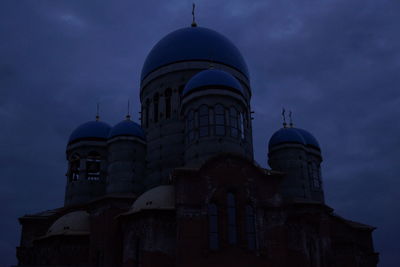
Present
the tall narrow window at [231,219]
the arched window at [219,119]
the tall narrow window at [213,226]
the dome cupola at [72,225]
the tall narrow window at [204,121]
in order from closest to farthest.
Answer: the tall narrow window at [213,226]
the tall narrow window at [231,219]
the arched window at [219,119]
the tall narrow window at [204,121]
the dome cupola at [72,225]

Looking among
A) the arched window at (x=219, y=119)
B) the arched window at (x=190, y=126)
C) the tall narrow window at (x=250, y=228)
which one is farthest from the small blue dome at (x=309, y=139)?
the tall narrow window at (x=250, y=228)

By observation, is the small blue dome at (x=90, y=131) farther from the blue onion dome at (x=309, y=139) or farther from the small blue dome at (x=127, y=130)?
the blue onion dome at (x=309, y=139)

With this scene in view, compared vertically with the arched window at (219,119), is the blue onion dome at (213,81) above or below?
above

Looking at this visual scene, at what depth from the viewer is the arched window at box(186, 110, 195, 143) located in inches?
1008

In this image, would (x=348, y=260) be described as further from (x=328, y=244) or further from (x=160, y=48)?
(x=160, y=48)

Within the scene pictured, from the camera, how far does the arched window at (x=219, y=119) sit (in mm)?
24969

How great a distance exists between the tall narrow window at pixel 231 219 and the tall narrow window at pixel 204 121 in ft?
14.1

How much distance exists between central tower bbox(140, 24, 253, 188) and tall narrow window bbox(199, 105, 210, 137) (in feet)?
13.2

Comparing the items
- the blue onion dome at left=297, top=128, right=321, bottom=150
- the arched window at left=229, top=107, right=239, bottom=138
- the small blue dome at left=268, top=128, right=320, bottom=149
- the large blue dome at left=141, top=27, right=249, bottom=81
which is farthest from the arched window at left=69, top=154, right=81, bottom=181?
the blue onion dome at left=297, top=128, right=321, bottom=150

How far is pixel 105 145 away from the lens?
32.3m

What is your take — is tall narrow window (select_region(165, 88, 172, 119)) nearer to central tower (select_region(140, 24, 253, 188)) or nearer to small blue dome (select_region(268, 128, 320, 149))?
central tower (select_region(140, 24, 253, 188))

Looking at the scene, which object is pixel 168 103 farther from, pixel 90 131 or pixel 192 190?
pixel 192 190

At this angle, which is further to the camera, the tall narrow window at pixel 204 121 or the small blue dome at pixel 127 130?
the small blue dome at pixel 127 130

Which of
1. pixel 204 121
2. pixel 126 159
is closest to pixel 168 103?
pixel 126 159
